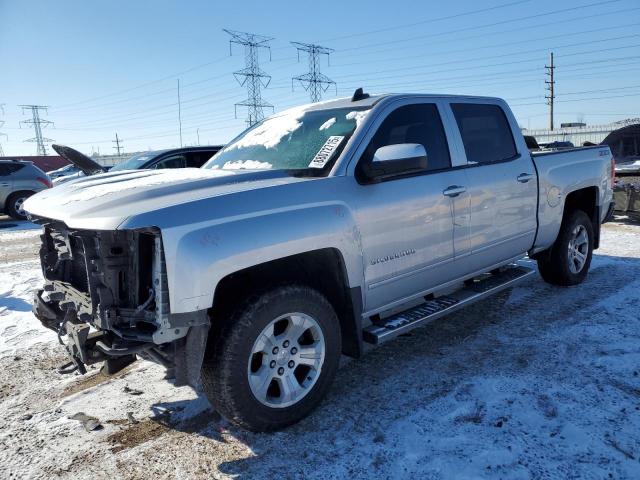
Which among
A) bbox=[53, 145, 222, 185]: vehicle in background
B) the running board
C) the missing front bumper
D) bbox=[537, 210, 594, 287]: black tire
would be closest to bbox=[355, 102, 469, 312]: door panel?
the running board

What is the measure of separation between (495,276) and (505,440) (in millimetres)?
2288

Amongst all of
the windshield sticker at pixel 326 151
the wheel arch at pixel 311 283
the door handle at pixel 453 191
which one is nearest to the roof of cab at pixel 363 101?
the windshield sticker at pixel 326 151

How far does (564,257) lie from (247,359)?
407cm

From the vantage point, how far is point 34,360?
A: 4.21m

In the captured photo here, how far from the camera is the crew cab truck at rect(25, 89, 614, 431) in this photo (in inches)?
101

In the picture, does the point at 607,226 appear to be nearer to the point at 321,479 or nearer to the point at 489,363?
the point at 489,363

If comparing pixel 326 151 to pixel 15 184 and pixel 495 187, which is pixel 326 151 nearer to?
pixel 495 187

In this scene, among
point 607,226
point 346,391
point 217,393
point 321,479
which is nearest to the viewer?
point 321,479

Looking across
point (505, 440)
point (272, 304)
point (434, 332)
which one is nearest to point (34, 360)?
point (272, 304)

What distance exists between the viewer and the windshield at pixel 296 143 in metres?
3.40

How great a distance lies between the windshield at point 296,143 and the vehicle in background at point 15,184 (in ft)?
39.5

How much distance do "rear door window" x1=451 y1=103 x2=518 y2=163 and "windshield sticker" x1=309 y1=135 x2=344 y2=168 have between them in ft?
4.16

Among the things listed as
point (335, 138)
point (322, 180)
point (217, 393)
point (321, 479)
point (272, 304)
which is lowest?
point (321, 479)

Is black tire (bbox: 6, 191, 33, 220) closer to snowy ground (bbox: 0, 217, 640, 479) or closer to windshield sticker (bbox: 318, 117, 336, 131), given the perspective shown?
snowy ground (bbox: 0, 217, 640, 479)
